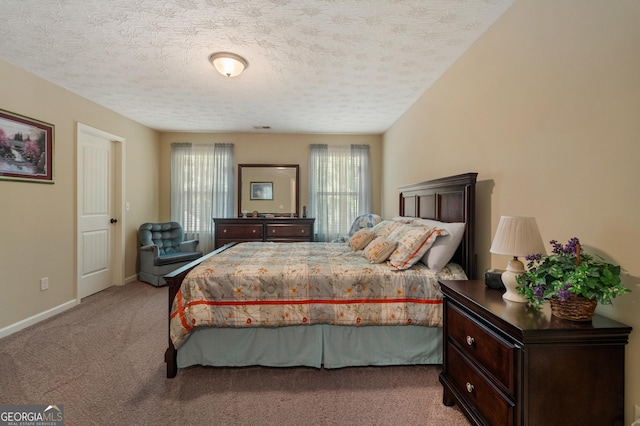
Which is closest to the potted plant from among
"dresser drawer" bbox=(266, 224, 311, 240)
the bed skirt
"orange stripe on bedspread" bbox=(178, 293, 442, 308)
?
"orange stripe on bedspread" bbox=(178, 293, 442, 308)

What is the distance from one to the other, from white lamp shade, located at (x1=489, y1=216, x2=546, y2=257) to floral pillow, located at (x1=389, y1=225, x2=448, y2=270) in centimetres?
70

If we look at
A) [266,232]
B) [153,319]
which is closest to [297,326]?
[153,319]

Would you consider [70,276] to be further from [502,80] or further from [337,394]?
[502,80]

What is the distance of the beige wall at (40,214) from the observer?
8.68ft

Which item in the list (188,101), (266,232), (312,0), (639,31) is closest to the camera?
(639,31)

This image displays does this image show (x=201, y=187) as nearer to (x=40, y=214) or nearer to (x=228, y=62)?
(x=40, y=214)

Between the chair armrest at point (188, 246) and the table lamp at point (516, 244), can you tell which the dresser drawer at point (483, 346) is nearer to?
the table lamp at point (516, 244)

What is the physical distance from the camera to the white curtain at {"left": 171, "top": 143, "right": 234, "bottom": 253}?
509 centimetres

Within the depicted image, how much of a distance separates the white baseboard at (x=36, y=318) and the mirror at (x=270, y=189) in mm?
2586

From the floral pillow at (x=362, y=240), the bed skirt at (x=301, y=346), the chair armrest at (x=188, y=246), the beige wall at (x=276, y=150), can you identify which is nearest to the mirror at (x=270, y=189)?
the beige wall at (x=276, y=150)

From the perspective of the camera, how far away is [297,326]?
6.77ft

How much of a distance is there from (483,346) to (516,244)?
510 millimetres

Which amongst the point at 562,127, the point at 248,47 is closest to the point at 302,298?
the point at 562,127

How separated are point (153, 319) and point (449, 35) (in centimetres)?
372
